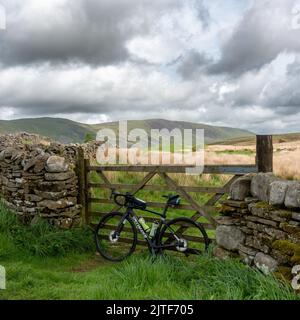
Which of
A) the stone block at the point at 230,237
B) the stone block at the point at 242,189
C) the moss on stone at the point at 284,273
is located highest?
the stone block at the point at 242,189

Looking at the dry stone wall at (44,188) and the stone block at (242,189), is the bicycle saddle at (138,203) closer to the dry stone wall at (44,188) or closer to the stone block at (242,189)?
the dry stone wall at (44,188)

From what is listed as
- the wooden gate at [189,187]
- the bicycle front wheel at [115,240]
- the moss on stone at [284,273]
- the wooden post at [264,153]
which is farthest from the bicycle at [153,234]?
the moss on stone at [284,273]

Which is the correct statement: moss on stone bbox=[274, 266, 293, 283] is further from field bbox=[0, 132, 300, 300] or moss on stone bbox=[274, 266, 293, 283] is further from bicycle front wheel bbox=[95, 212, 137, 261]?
bicycle front wheel bbox=[95, 212, 137, 261]

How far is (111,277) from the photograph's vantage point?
6.03m

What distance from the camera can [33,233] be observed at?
27.5ft

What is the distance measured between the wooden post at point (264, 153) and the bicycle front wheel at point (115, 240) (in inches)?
103

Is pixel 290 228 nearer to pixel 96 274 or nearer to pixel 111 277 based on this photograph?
pixel 111 277

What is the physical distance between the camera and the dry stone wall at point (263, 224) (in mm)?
4812

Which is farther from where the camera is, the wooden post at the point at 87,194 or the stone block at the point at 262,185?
the wooden post at the point at 87,194
